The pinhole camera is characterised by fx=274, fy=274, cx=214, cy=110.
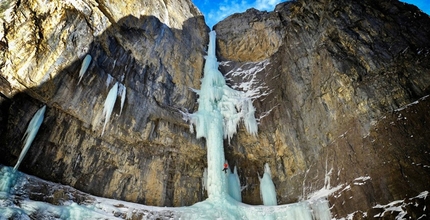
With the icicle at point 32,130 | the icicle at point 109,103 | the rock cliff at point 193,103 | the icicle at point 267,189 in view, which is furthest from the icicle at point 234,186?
the icicle at point 32,130

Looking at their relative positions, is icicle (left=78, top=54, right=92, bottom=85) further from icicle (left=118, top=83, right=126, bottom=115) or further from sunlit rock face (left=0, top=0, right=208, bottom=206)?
icicle (left=118, top=83, right=126, bottom=115)

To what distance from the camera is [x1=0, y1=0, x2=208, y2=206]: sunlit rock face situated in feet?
35.4

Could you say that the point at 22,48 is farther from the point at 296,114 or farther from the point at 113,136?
the point at 296,114

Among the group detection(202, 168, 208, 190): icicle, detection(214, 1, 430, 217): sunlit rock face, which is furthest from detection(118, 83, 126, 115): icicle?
detection(214, 1, 430, 217): sunlit rock face

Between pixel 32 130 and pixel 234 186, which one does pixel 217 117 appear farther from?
pixel 32 130

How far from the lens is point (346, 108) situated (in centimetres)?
1370

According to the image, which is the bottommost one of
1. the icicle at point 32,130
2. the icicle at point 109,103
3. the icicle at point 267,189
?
the icicle at point 267,189

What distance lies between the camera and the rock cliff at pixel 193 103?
11.1 meters

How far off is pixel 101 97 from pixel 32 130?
11.0 ft

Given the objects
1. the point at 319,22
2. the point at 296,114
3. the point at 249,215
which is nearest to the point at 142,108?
the point at 249,215

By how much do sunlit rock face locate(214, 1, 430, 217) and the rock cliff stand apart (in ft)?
0.21

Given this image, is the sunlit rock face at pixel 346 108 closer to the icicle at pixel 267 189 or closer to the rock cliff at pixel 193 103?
the rock cliff at pixel 193 103

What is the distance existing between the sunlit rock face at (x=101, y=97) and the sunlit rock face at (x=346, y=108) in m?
4.95

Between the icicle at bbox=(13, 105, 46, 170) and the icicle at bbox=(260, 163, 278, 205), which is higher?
the icicle at bbox=(13, 105, 46, 170)
